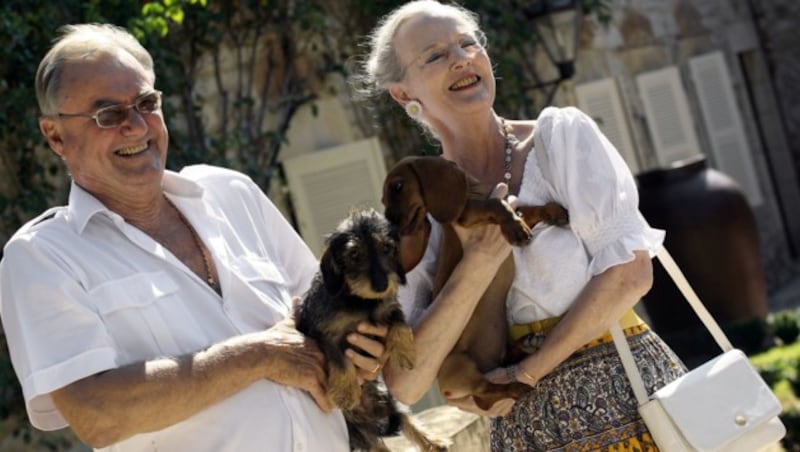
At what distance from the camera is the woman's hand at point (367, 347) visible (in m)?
2.78

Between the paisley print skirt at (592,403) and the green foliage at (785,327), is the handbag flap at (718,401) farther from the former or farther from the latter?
the green foliage at (785,327)

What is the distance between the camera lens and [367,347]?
279cm

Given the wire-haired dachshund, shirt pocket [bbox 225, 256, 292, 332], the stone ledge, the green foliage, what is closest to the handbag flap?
the wire-haired dachshund

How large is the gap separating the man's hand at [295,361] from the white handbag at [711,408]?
0.70m

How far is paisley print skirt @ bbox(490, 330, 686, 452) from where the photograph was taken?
2.92m

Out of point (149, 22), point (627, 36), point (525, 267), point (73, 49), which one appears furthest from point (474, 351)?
point (627, 36)

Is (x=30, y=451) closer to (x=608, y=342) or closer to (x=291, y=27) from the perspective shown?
(x=291, y=27)

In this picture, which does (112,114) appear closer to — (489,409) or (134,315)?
(134,315)

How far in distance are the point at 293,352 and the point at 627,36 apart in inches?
342

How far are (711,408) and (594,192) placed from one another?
57 cm

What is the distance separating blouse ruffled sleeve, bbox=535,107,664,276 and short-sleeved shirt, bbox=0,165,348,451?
0.72 metres

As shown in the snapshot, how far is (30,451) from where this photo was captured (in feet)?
19.1

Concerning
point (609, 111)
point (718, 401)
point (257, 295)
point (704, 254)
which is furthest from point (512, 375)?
point (609, 111)

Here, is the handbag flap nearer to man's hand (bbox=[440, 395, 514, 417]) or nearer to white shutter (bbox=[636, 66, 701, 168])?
man's hand (bbox=[440, 395, 514, 417])
